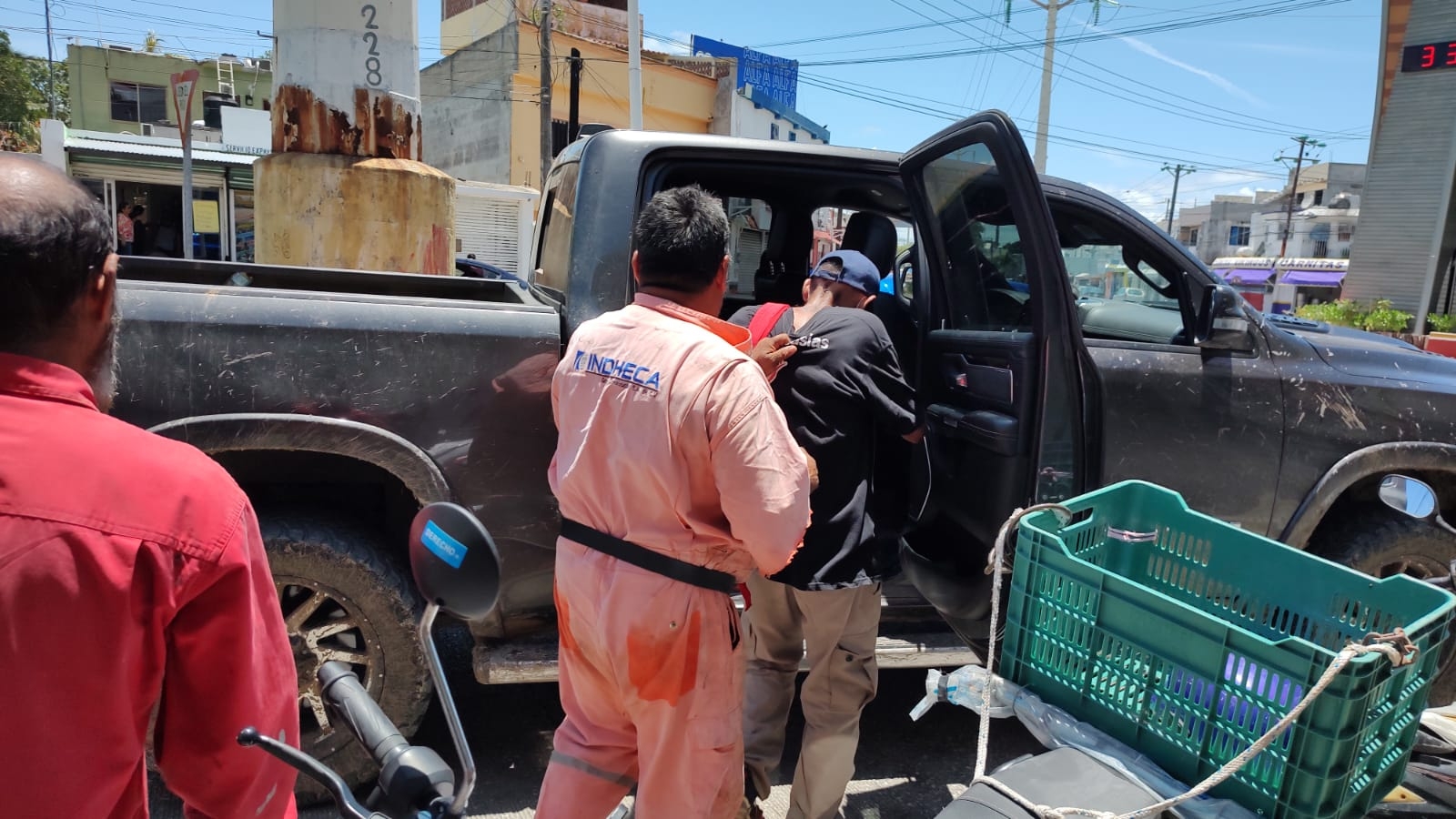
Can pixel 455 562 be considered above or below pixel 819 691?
above

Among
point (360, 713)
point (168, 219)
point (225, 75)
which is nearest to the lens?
point (360, 713)

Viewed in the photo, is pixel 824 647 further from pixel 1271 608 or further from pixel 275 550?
pixel 275 550

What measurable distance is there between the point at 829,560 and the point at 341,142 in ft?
13.0

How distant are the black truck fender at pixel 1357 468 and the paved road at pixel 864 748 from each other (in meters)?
1.29

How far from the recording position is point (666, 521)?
6.48 feet

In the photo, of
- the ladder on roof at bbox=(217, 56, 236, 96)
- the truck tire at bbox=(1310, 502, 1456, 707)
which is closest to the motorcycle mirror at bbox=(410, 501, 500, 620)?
the truck tire at bbox=(1310, 502, 1456, 707)

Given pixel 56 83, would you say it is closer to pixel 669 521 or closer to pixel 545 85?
pixel 545 85

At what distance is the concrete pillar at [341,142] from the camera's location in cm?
493

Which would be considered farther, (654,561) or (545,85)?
(545,85)

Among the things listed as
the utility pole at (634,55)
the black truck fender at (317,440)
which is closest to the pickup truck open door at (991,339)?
the black truck fender at (317,440)

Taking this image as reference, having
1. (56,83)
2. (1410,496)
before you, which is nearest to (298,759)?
(1410,496)

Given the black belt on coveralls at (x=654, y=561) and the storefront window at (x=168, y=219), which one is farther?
the storefront window at (x=168, y=219)

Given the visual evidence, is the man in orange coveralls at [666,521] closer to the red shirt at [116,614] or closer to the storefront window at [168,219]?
the red shirt at [116,614]

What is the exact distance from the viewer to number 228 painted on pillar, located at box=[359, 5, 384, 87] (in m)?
4.95
